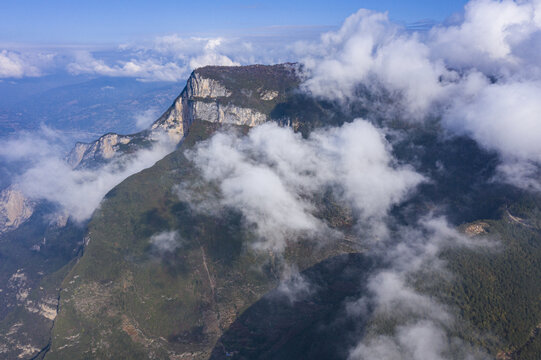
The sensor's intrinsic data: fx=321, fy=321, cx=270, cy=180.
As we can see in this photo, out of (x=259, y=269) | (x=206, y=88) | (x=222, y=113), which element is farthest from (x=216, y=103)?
(x=259, y=269)

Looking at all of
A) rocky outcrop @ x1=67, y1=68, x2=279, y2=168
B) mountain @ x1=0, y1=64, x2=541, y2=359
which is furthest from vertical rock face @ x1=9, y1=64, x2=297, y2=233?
mountain @ x1=0, y1=64, x2=541, y2=359

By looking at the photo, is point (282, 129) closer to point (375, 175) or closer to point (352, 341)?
point (375, 175)

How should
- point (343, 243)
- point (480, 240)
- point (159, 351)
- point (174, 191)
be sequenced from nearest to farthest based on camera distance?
point (159, 351) < point (480, 240) < point (343, 243) < point (174, 191)

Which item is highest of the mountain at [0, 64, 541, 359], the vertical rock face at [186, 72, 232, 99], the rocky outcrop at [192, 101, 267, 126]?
the vertical rock face at [186, 72, 232, 99]

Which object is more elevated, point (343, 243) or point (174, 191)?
point (174, 191)

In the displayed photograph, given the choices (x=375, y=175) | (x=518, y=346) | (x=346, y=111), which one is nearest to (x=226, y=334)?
(x=518, y=346)

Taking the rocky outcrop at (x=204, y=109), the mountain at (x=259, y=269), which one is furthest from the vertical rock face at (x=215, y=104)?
the mountain at (x=259, y=269)

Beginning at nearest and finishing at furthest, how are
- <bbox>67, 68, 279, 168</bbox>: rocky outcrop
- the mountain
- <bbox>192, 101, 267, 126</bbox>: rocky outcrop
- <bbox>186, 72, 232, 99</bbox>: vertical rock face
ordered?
the mountain
<bbox>192, 101, 267, 126</bbox>: rocky outcrop
<bbox>67, 68, 279, 168</bbox>: rocky outcrop
<bbox>186, 72, 232, 99</bbox>: vertical rock face

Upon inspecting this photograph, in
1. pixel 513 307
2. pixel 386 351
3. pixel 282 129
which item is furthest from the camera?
pixel 282 129

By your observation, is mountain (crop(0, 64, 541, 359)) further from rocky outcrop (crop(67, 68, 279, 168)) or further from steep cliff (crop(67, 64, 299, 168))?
steep cliff (crop(67, 64, 299, 168))
